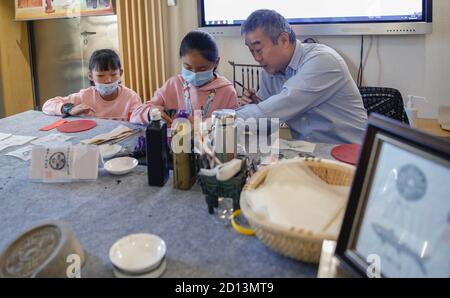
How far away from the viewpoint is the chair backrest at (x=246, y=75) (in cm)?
292

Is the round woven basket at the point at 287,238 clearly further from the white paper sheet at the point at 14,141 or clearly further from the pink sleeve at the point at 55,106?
the pink sleeve at the point at 55,106

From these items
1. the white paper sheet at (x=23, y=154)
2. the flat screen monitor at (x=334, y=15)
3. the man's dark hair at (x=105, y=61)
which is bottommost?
the white paper sheet at (x=23, y=154)

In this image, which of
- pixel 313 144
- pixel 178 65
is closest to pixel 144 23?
pixel 178 65

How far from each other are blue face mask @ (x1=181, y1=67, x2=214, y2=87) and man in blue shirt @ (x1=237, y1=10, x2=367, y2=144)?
0.70 feet

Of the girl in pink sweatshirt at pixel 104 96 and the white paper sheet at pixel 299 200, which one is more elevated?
the girl in pink sweatshirt at pixel 104 96

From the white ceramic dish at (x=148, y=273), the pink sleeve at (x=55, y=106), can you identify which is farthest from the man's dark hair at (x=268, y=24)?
the white ceramic dish at (x=148, y=273)

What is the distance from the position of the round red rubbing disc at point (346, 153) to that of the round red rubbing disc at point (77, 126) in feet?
3.42

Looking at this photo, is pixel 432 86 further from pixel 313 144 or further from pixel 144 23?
pixel 144 23

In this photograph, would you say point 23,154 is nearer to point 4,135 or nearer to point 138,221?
point 4,135

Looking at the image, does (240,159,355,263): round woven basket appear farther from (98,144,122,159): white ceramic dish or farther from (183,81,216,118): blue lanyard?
(183,81,216,118): blue lanyard

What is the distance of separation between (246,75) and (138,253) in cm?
232

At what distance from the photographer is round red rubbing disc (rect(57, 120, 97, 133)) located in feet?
5.64

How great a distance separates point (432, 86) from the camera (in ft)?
8.32

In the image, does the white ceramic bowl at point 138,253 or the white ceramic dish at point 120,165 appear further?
the white ceramic dish at point 120,165
